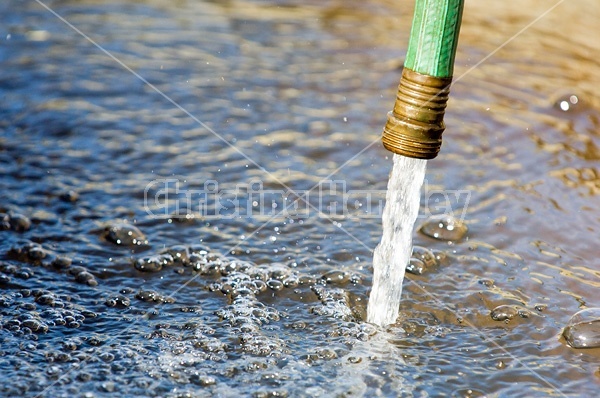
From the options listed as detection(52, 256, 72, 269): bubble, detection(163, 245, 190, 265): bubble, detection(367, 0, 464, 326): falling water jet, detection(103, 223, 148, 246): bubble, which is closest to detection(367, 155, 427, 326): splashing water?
detection(367, 0, 464, 326): falling water jet

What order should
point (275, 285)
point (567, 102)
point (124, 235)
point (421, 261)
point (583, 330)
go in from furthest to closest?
point (567, 102) < point (124, 235) < point (421, 261) < point (275, 285) < point (583, 330)

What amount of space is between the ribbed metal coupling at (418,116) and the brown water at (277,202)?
0.55 meters

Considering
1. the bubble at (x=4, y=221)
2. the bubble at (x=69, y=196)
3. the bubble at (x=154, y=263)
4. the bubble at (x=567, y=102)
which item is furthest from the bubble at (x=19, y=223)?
the bubble at (x=567, y=102)

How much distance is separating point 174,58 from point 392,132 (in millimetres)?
2221

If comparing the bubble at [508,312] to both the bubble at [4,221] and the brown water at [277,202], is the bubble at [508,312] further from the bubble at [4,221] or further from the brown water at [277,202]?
the bubble at [4,221]

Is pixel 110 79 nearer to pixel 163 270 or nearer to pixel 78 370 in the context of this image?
pixel 163 270

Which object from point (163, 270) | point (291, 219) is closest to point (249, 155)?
point (291, 219)

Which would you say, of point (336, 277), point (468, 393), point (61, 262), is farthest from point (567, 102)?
point (61, 262)

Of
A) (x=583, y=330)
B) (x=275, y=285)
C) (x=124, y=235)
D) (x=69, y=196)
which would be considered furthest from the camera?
(x=69, y=196)

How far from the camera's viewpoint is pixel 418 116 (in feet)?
6.12

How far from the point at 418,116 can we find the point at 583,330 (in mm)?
802

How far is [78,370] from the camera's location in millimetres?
1878

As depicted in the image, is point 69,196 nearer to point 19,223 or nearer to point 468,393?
point 19,223

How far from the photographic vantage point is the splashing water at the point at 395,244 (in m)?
2.10
